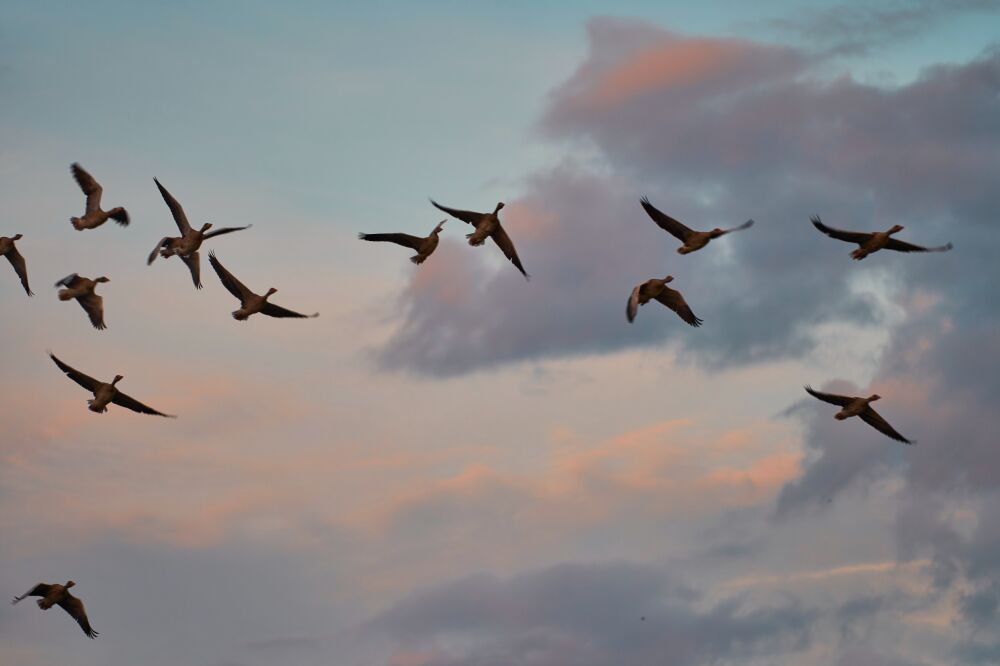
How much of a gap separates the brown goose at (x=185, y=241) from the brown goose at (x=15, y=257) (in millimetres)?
7651

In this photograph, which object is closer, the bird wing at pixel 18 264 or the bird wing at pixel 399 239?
the bird wing at pixel 399 239

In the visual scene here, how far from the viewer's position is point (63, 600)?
245 feet

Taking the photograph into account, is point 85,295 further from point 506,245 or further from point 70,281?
point 506,245

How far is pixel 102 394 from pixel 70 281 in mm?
5368

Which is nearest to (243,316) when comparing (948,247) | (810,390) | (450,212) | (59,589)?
(450,212)

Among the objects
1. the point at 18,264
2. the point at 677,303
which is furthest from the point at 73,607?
the point at 677,303

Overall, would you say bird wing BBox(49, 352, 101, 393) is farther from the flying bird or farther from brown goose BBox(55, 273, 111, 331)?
the flying bird

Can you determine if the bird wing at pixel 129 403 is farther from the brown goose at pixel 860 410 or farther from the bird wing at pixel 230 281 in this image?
the brown goose at pixel 860 410

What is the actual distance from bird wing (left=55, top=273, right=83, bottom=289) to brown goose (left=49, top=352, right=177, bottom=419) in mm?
3642

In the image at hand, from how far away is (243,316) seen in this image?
2822 inches

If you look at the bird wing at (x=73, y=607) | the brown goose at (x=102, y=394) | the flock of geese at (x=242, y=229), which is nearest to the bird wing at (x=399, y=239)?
the flock of geese at (x=242, y=229)

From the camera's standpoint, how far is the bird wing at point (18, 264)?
7419 centimetres

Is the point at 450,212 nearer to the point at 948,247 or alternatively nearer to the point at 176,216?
the point at 176,216

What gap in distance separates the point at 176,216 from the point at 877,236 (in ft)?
105
